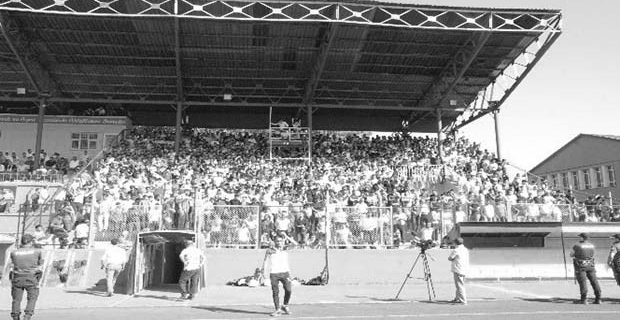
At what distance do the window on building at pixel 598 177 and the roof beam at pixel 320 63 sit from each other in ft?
84.8

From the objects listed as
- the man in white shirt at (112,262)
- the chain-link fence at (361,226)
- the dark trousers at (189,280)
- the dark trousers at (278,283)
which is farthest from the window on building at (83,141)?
the dark trousers at (278,283)

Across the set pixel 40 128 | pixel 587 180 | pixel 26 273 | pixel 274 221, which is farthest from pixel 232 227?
pixel 587 180

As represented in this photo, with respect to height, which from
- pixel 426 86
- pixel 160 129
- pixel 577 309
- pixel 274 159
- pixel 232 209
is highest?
pixel 426 86

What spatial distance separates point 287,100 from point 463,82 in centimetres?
1084

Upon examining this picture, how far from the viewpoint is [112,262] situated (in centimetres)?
1413

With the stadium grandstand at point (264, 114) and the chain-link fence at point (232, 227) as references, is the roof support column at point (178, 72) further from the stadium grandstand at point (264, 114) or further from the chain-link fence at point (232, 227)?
the chain-link fence at point (232, 227)

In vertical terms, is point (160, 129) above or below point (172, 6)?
below

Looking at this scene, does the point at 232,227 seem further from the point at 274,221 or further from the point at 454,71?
the point at 454,71

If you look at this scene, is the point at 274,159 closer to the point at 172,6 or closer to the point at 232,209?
the point at 172,6

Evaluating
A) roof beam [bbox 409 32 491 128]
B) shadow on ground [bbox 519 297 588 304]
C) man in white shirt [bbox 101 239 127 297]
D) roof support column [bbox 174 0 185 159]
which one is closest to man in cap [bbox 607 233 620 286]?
shadow on ground [bbox 519 297 588 304]

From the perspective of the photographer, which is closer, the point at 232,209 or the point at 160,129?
the point at 232,209

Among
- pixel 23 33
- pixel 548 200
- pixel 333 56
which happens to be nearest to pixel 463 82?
pixel 333 56

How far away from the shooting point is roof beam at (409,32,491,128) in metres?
25.7

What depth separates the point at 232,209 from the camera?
16.9 m
